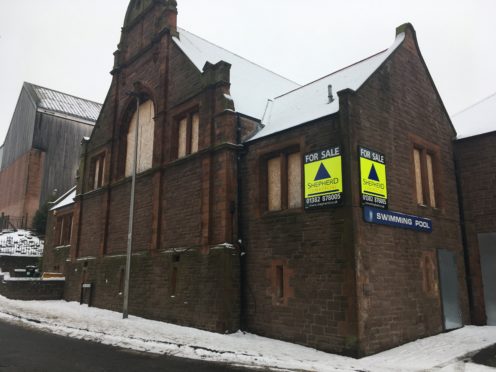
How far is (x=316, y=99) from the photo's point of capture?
1550 centimetres

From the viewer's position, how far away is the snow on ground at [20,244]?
3447cm

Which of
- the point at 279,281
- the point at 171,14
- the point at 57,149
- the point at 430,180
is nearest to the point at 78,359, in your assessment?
the point at 279,281

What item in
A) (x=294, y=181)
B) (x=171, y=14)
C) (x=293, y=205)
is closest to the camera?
(x=293, y=205)

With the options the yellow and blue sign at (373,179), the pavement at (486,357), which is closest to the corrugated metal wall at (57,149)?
the yellow and blue sign at (373,179)

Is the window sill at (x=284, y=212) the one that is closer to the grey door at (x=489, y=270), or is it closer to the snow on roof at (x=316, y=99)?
the snow on roof at (x=316, y=99)

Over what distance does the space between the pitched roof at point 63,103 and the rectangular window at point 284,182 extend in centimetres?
3702

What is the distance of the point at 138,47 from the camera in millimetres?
22359

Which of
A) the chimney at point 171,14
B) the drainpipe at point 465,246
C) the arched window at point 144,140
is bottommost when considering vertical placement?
the drainpipe at point 465,246

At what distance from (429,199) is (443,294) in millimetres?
3405

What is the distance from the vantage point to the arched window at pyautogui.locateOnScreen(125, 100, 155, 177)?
20156 millimetres

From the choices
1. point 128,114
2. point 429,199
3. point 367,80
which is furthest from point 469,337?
point 128,114

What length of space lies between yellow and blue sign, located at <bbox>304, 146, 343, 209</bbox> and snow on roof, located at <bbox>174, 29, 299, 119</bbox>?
4699mm

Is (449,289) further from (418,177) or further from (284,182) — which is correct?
(284,182)

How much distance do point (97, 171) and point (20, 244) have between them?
17.1 m
